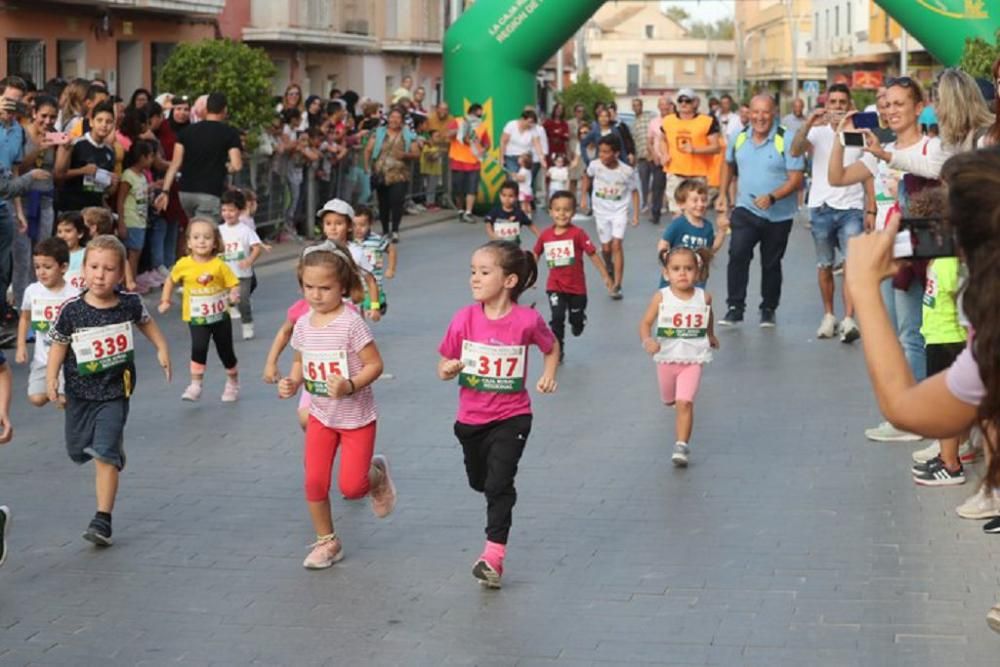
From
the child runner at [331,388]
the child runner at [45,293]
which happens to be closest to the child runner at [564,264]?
the child runner at [45,293]

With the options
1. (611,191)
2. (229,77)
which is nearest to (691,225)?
(611,191)

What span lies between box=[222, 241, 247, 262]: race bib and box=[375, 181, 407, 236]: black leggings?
9901mm

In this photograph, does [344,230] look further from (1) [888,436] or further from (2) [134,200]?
(2) [134,200]

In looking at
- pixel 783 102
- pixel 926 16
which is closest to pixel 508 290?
pixel 926 16

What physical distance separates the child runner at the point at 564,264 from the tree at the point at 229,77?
857 centimetres

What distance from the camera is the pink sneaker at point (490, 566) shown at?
739 centimetres

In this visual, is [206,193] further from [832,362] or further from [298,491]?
[298,491]

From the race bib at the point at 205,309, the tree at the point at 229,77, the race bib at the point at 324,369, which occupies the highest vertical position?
the tree at the point at 229,77

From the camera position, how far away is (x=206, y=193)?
1791 cm

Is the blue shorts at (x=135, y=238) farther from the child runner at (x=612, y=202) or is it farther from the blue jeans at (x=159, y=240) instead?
the child runner at (x=612, y=202)

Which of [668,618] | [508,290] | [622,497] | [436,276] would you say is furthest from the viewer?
[436,276]

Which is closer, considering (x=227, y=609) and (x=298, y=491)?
(x=227, y=609)

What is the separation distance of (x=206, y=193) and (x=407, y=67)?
26.6 meters

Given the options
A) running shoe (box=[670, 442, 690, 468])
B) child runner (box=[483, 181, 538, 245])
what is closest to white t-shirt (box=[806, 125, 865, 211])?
child runner (box=[483, 181, 538, 245])
